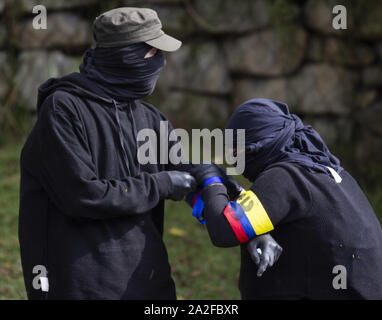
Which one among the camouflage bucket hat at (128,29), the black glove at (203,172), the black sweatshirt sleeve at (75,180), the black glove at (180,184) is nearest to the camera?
the black sweatshirt sleeve at (75,180)

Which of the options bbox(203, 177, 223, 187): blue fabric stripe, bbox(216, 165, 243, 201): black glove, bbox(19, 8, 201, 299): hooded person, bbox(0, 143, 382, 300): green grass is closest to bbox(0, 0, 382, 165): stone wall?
bbox(0, 143, 382, 300): green grass

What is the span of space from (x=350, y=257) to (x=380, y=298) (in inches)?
9.4

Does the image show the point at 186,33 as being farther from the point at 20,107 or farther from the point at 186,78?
the point at 20,107

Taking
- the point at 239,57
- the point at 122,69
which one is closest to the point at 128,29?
the point at 122,69

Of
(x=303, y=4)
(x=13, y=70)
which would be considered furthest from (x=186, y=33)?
(x=13, y=70)

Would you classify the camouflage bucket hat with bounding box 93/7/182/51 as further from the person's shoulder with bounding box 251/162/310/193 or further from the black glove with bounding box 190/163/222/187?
the person's shoulder with bounding box 251/162/310/193

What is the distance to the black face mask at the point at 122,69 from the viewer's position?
7.23ft

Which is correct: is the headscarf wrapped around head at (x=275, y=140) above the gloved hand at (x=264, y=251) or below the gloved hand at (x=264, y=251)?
above

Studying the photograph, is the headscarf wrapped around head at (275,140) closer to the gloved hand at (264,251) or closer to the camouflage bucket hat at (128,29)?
the gloved hand at (264,251)

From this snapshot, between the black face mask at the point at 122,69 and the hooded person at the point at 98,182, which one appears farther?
the black face mask at the point at 122,69

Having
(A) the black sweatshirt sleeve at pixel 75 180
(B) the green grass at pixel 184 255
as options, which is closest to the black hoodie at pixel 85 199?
(A) the black sweatshirt sleeve at pixel 75 180

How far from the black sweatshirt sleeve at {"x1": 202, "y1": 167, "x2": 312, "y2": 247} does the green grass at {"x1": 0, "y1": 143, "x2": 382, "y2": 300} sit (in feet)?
6.50

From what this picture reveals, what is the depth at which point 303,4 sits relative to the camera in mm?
5926

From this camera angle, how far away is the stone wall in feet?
19.2
